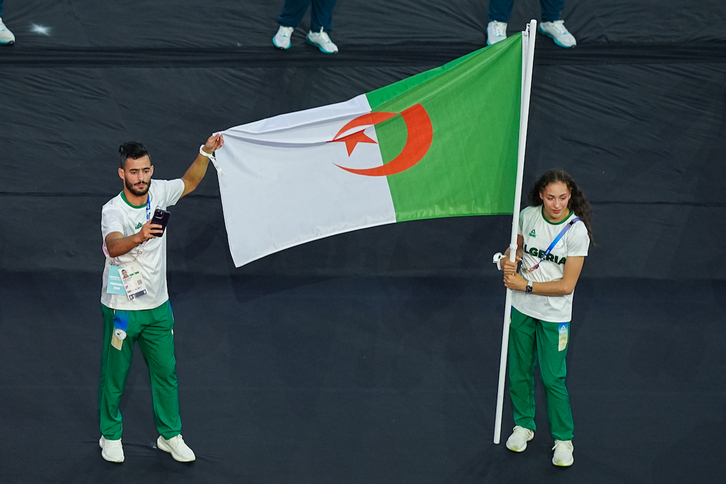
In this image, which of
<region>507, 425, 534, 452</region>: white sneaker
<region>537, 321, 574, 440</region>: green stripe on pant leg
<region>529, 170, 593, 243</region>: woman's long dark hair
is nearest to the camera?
<region>529, 170, 593, 243</region>: woman's long dark hair

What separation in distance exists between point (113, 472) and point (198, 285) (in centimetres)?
223

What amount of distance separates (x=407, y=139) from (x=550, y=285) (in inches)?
38.4

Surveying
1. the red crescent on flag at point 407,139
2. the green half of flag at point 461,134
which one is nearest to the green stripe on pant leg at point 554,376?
the green half of flag at point 461,134

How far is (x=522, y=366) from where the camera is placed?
4301 millimetres

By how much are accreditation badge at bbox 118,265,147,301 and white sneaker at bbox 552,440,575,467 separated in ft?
6.84

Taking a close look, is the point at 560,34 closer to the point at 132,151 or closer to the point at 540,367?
the point at 540,367

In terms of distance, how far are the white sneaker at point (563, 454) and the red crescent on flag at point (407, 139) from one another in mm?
1530

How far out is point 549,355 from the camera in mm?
4121

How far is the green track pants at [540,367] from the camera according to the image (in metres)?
4.11

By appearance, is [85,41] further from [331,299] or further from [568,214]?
[568,214]

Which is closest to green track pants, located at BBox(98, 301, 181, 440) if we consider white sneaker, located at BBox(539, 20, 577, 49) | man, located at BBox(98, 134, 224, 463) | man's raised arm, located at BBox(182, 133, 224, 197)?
man, located at BBox(98, 134, 224, 463)

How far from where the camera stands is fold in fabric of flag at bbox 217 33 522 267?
4172 mm

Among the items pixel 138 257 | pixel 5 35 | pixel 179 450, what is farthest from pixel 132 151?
pixel 5 35

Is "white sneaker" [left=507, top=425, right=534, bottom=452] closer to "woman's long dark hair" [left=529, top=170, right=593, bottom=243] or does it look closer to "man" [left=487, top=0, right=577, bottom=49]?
"woman's long dark hair" [left=529, top=170, right=593, bottom=243]
